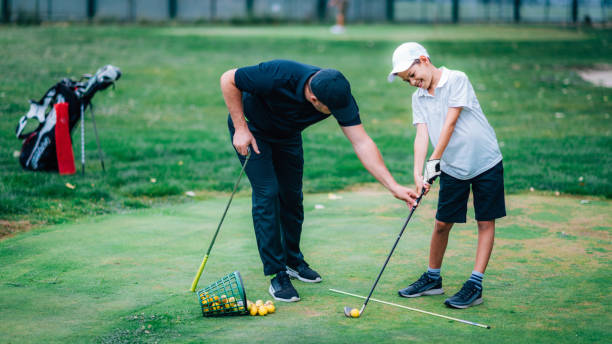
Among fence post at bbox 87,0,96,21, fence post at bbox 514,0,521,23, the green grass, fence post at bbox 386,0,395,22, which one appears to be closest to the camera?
the green grass

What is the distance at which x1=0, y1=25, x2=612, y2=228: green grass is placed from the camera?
318 inches

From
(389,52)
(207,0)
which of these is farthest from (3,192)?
(207,0)

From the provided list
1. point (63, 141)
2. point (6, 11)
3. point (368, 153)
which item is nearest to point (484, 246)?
point (368, 153)

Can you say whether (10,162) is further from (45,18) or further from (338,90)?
(45,18)

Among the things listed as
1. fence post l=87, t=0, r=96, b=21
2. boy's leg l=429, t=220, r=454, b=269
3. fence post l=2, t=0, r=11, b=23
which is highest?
fence post l=87, t=0, r=96, b=21

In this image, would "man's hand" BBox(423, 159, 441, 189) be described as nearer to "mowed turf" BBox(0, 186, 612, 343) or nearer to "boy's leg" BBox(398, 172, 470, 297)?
"boy's leg" BBox(398, 172, 470, 297)

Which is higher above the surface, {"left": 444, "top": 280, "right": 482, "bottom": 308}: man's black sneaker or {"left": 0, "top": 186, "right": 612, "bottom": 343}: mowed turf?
{"left": 444, "top": 280, "right": 482, "bottom": 308}: man's black sneaker

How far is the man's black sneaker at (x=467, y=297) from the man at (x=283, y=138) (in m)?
0.66

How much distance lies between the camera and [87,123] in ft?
38.8

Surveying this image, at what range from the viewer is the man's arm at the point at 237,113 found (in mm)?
4363

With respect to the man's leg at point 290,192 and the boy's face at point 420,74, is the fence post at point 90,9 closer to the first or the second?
the man's leg at point 290,192

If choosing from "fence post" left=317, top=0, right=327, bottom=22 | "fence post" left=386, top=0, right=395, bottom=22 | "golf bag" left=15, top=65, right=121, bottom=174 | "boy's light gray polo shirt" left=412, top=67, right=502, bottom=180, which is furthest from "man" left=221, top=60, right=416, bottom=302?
"fence post" left=386, top=0, right=395, bottom=22

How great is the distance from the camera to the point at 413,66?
13.6 feet

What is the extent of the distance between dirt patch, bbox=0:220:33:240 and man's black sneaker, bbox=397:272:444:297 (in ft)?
11.5
